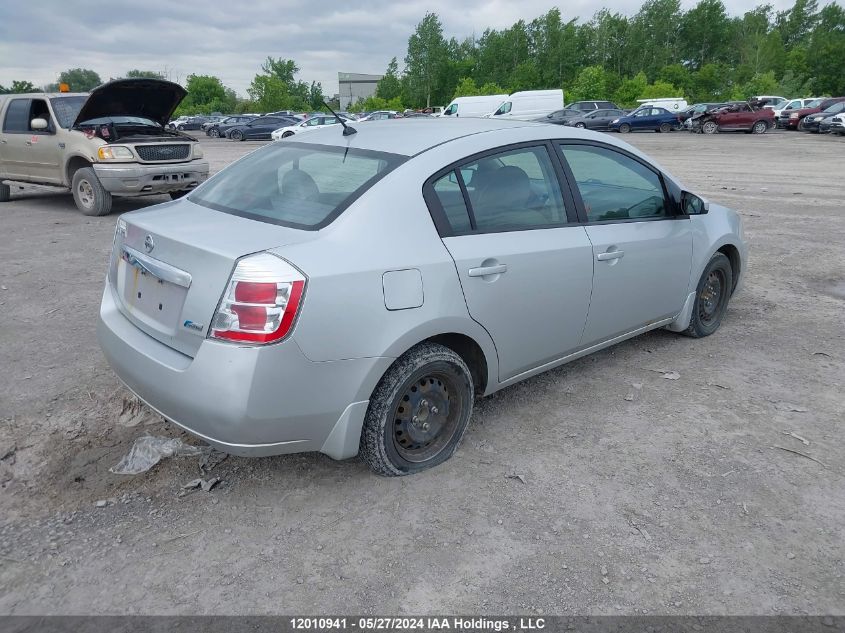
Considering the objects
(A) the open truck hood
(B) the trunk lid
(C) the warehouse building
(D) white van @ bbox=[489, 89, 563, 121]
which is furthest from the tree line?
(B) the trunk lid

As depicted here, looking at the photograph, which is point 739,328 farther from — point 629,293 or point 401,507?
point 401,507

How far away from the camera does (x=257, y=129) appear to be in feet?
139

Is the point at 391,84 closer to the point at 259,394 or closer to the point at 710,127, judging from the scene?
the point at 710,127

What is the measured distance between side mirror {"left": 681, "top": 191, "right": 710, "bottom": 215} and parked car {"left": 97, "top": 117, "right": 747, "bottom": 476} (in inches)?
13.0

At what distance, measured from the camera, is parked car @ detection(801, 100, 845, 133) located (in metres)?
30.1

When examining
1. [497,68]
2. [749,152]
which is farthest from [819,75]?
[749,152]

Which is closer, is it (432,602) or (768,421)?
(432,602)

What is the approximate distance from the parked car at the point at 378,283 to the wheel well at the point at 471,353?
10 mm

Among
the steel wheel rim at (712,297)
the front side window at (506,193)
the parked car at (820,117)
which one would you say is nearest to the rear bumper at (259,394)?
the front side window at (506,193)

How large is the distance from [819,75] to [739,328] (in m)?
75.7

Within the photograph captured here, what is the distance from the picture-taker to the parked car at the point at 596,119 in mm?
36750

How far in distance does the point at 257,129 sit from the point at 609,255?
41.9 meters

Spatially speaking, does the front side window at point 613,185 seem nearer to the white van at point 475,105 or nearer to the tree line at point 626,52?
the white van at point 475,105

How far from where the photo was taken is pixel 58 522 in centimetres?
292
